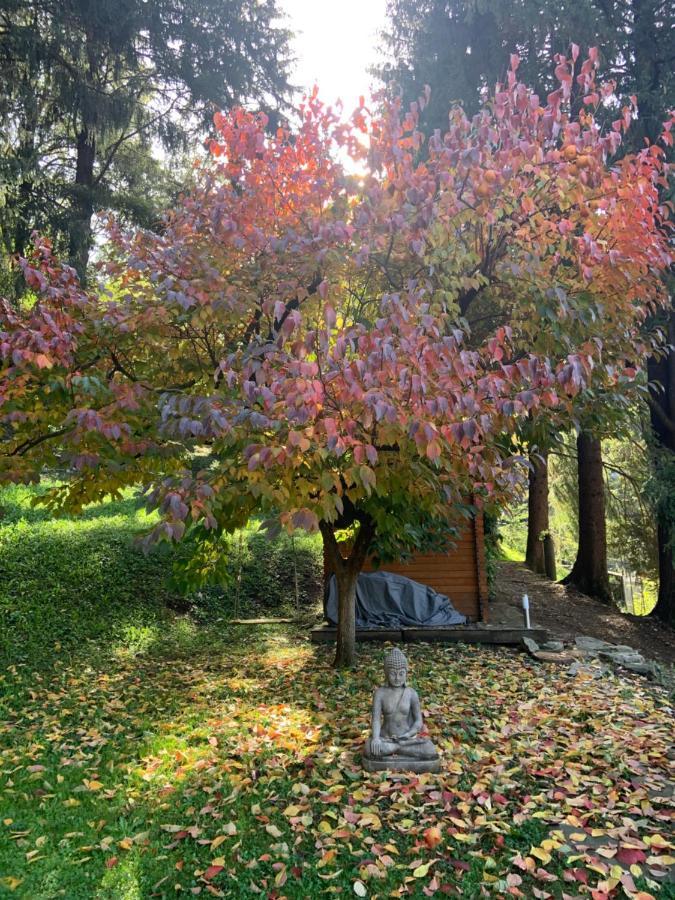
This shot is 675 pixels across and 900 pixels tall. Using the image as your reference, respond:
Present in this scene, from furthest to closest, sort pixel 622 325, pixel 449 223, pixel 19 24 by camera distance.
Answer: pixel 19 24
pixel 622 325
pixel 449 223

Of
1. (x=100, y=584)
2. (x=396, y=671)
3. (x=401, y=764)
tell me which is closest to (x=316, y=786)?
(x=401, y=764)

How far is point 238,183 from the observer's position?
21.1 ft

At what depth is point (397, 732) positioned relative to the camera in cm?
484

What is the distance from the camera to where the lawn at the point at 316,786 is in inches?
136

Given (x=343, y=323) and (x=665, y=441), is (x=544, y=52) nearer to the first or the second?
(x=665, y=441)

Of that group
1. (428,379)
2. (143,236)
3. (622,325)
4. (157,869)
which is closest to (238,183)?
(143,236)

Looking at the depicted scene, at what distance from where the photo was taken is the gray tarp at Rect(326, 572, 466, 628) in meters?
10.2

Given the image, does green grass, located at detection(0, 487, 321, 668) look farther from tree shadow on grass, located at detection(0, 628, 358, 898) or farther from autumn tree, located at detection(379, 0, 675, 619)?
autumn tree, located at detection(379, 0, 675, 619)

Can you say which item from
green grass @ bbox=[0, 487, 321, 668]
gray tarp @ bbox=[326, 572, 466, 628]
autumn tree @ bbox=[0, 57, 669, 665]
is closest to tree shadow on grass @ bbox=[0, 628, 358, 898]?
green grass @ bbox=[0, 487, 321, 668]

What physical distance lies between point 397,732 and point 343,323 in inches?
131

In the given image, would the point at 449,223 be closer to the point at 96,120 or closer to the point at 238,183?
the point at 238,183

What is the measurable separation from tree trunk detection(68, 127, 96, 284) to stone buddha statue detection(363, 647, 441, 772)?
8.36 meters

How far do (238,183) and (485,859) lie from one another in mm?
6049

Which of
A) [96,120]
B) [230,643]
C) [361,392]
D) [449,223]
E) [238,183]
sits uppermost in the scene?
[96,120]
